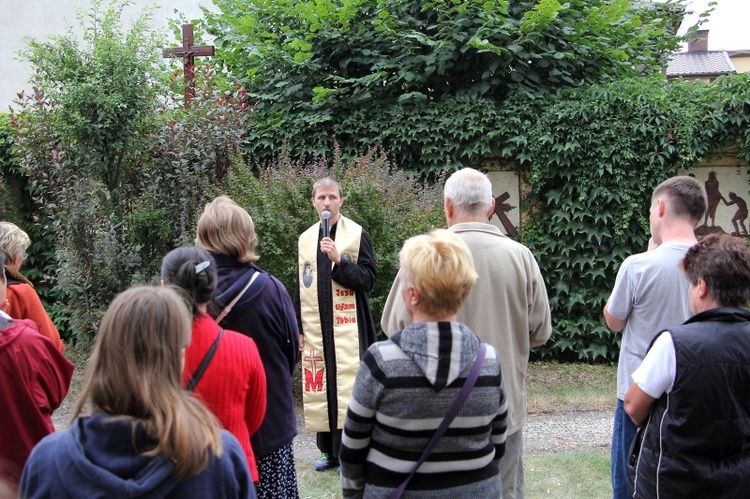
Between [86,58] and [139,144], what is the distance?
40.2 inches

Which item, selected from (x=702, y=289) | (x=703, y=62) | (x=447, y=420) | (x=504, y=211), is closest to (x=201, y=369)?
(x=447, y=420)

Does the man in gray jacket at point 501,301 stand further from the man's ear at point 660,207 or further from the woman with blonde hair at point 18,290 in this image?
the woman with blonde hair at point 18,290

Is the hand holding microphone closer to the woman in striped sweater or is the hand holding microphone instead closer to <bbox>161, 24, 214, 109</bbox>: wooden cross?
the woman in striped sweater

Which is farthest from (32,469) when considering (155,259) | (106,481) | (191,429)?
(155,259)

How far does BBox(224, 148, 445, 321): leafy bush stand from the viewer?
630 centimetres

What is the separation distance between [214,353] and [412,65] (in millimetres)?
6499

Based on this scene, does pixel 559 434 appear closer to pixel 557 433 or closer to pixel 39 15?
pixel 557 433

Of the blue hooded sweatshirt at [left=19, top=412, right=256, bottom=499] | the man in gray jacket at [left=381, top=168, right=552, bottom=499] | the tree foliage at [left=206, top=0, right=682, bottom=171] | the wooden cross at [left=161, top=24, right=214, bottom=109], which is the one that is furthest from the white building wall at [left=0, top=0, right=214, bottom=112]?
the blue hooded sweatshirt at [left=19, top=412, right=256, bottom=499]

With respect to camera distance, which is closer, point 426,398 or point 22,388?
point 426,398

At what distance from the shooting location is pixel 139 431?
62.8 inches

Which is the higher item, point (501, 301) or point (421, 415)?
point (501, 301)

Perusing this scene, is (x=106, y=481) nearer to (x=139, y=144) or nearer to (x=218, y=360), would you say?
(x=218, y=360)

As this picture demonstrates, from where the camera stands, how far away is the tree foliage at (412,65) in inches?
327

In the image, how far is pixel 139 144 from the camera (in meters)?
7.48
